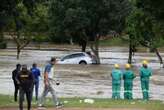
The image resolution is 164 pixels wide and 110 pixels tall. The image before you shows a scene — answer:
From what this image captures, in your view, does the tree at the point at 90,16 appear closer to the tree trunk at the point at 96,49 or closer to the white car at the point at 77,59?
the tree trunk at the point at 96,49

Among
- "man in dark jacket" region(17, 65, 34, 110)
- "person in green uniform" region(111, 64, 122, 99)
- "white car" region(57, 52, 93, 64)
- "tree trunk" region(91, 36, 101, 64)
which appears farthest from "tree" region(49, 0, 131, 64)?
"man in dark jacket" region(17, 65, 34, 110)

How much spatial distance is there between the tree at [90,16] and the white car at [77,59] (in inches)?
48.6

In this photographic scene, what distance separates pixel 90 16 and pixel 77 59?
14.7 ft

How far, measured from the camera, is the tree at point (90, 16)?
57.9 metres

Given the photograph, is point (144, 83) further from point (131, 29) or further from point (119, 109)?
point (131, 29)

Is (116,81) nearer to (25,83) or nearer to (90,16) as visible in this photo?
(25,83)

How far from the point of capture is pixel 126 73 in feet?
87.7

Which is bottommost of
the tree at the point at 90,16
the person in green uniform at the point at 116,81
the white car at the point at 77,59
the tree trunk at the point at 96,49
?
the person in green uniform at the point at 116,81

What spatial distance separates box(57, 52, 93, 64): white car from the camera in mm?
57375

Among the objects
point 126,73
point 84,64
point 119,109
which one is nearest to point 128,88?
point 126,73

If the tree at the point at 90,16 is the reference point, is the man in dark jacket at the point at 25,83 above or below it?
below

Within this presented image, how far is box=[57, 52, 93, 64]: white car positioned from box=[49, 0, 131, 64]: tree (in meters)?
1.23

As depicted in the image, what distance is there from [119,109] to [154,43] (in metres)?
34.5

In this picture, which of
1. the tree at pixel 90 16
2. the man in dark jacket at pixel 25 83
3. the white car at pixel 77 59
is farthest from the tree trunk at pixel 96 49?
the man in dark jacket at pixel 25 83
